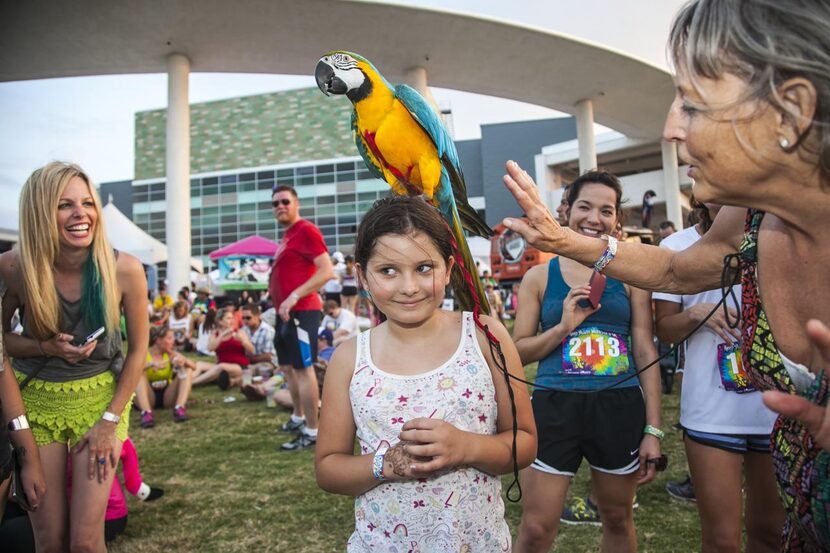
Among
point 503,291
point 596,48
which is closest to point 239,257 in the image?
point 503,291

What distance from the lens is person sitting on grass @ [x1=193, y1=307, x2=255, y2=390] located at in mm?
6992

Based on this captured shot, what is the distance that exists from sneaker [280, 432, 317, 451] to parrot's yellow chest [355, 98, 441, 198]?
10.1 ft

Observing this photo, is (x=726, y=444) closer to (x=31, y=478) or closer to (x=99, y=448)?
(x=99, y=448)

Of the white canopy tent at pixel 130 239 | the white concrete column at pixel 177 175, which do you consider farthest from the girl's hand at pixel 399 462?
the white canopy tent at pixel 130 239

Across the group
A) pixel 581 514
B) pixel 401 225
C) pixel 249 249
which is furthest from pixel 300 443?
pixel 249 249

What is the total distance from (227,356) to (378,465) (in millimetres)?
6689

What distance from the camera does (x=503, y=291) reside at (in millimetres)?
16500

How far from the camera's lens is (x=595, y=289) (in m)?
1.96

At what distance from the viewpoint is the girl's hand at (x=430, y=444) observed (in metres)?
1.12

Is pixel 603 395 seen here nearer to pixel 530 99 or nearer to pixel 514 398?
pixel 514 398

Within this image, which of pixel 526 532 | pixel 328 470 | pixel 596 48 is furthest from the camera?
pixel 596 48

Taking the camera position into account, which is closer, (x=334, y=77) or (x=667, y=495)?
(x=334, y=77)

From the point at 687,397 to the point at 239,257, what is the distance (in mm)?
17029

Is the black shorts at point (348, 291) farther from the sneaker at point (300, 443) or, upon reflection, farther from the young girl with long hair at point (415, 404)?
the young girl with long hair at point (415, 404)
